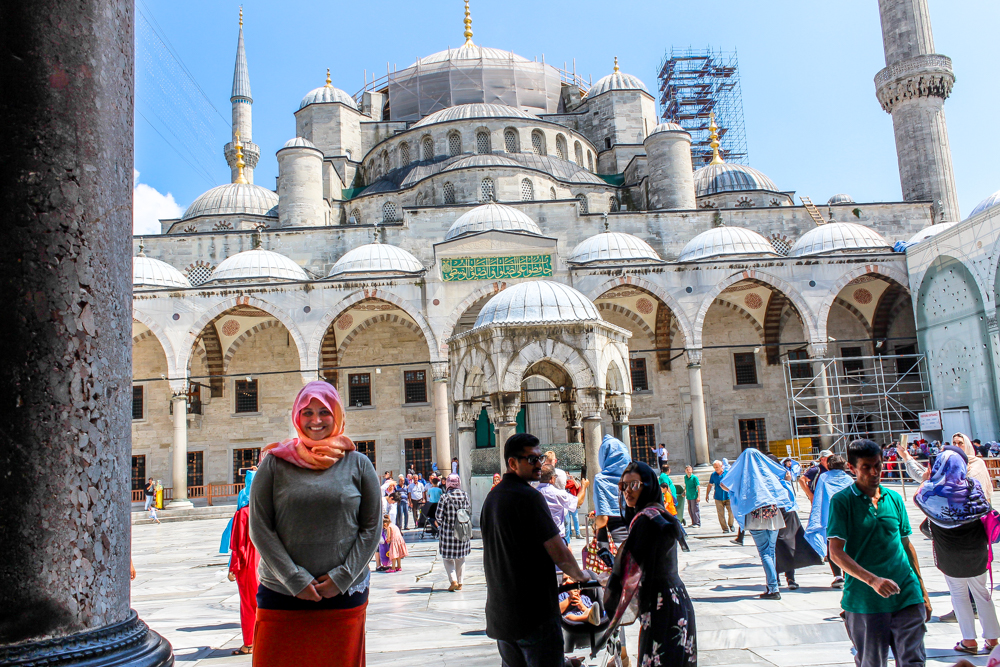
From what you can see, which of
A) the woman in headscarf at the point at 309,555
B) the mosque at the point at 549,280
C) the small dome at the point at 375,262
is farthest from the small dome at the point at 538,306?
the small dome at the point at 375,262

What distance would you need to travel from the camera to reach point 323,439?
2189 mm

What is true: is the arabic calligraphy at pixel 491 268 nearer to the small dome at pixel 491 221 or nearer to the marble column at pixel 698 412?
the small dome at pixel 491 221

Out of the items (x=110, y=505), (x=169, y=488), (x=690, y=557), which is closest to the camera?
(x=110, y=505)

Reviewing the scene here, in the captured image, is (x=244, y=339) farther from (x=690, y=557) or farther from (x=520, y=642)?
(x=520, y=642)

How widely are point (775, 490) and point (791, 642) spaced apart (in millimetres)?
1597

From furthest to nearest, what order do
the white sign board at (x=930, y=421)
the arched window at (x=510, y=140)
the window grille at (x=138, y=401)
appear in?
the arched window at (x=510, y=140) < the window grille at (x=138, y=401) < the white sign board at (x=930, y=421)

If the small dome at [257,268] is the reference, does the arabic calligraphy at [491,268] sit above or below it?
below

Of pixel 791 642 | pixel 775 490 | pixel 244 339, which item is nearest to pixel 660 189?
pixel 244 339

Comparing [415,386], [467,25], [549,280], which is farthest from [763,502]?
[467,25]

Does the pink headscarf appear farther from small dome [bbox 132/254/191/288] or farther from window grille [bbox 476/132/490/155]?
window grille [bbox 476/132/490/155]

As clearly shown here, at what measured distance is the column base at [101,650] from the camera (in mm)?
1360

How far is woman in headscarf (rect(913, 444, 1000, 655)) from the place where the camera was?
3.51 m

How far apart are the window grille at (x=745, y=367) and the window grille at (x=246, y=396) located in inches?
486

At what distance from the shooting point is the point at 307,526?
6.75 ft
